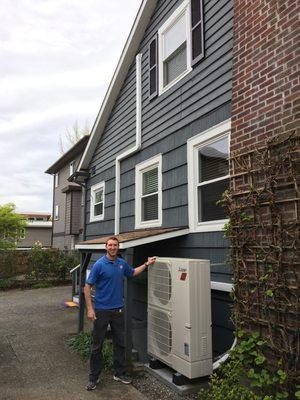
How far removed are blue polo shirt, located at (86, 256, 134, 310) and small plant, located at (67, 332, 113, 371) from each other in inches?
42.9

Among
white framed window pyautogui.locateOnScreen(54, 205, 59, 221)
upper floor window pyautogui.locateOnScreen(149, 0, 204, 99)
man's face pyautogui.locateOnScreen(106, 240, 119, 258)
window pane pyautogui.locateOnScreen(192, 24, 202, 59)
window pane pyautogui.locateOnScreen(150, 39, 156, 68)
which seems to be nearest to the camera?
man's face pyautogui.locateOnScreen(106, 240, 119, 258)

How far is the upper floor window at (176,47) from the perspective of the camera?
6.72 m

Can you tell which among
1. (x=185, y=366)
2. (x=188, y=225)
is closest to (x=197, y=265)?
(x=185, y=366)

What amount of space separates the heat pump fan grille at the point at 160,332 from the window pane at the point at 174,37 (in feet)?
16.3

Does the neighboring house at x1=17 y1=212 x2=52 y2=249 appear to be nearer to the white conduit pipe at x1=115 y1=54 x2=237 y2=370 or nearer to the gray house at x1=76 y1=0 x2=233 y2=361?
the gray house at x1=76 y1=0 x2=233 y2=361

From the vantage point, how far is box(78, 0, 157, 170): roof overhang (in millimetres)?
8625

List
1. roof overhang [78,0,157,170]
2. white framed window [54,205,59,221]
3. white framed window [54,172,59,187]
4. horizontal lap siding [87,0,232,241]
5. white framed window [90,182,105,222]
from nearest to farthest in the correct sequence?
horizontal lap siding [87,0,232,241] < roof overhang [78,0,157,170] < white framed window [90,182,105,222] < white framed window [54,205,59,221] < white framed window [54,172,59,187]

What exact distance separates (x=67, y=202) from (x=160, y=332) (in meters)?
20.3

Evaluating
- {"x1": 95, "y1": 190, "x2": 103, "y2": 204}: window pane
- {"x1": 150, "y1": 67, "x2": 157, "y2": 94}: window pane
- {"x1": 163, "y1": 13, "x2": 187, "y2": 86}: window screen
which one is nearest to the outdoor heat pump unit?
{"x1": 163, "y1": 13, "x2": 187, "y2": 86}: window screen

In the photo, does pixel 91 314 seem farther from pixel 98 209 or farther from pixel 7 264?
pixel 7 264

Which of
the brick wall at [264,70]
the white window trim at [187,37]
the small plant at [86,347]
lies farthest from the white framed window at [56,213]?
the brick wall at [264,70]

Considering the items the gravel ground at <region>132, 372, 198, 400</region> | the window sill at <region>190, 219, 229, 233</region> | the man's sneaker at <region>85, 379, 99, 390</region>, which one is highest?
the window sill at <region>190, 219, 229, 233</region>

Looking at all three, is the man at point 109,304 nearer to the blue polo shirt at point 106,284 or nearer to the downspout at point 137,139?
the blue polo shirt at point 106,284

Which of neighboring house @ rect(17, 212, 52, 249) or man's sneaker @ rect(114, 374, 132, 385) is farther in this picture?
neighboring house @ rect(17, 212, 52, 249)
